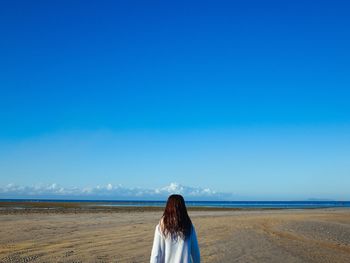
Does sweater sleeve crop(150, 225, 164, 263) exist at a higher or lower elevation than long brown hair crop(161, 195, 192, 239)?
lower

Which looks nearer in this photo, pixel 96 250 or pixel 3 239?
pixel 96 250

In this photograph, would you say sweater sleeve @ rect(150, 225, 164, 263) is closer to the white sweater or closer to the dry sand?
the white sweater

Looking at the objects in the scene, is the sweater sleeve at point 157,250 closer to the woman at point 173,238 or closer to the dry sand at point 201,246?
the woman at point 173,238

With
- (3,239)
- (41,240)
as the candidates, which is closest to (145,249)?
(41,240)

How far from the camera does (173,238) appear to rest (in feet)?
24.5

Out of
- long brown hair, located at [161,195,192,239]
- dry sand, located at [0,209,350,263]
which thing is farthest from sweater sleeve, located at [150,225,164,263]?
dry sand, located at [0,209,350,263]

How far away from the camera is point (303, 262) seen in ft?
53.3

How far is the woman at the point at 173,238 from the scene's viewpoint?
293 inches

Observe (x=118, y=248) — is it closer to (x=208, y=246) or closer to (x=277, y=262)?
(x=208, y=246)

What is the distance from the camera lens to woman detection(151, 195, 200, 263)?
7434mm

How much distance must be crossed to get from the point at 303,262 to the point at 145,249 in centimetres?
592

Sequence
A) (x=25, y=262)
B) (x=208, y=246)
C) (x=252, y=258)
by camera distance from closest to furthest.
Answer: (x=25, y=262)
(x=252, y=258)
(x=208, y=246)

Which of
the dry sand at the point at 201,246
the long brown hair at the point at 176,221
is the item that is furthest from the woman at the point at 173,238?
the dry sand at the point at 201,246

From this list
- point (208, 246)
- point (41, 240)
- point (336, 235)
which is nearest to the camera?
point (208, 246)
